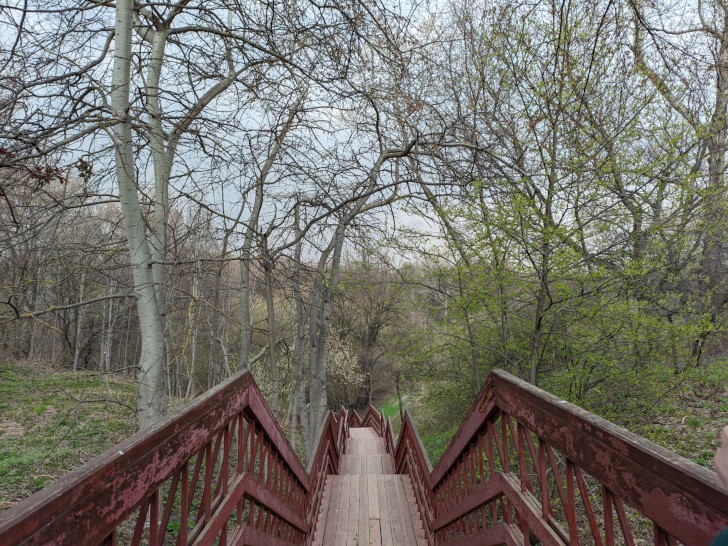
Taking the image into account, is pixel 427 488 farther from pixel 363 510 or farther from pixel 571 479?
pixel 571 479

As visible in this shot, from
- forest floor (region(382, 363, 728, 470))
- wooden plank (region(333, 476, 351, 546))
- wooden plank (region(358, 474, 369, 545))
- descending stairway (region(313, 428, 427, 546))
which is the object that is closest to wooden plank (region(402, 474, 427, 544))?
descending stairway (region(313, 428, 427, 546))

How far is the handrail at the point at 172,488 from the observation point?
34.0 inches

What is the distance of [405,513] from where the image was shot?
14.6 ft

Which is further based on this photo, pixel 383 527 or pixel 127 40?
pixel 383 527

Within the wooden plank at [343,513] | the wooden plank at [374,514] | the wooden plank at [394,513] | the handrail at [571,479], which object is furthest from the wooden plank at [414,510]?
the handrail at [571,479]

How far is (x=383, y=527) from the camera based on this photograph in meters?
4.07

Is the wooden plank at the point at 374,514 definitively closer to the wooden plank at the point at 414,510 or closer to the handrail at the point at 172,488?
the wooden plank at the point at 414,510

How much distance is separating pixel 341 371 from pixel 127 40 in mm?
20203

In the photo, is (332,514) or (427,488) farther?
(332,514)

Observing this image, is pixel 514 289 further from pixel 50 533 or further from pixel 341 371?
pixel 341 371

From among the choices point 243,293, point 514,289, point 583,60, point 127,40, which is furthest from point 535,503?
point 243,293

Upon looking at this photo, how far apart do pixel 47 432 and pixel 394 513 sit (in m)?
9.14

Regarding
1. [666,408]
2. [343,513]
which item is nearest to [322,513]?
[343,513]

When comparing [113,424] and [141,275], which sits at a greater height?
[141,275]
